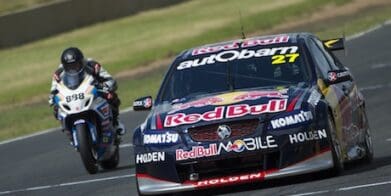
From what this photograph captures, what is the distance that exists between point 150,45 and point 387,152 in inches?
925

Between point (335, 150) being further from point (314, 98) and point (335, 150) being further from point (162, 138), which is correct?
point (162, 138)

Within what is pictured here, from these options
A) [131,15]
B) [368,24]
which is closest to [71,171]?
[368,24]

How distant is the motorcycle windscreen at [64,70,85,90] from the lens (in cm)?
1669

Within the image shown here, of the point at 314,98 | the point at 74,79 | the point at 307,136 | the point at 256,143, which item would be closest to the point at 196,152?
the point at 256,143

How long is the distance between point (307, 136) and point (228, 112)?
0.72 metres

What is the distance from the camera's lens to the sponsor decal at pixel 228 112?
461 inches

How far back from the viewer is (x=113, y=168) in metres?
16.9

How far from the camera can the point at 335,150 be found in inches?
466

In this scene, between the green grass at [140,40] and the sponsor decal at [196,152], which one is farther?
the green grass at [140,40]

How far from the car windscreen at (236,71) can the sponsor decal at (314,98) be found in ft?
1.49

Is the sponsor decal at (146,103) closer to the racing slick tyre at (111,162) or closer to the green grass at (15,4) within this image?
the racing slick tyre at (111,162)

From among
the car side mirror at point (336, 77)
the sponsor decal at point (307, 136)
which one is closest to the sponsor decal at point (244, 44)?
the car side mirror at point (336, 77)

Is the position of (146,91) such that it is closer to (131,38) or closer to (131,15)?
(131,38)

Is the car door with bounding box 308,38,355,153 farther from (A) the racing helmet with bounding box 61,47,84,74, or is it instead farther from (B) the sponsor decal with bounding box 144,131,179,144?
(A) the racing helmet with bounding box 61,47,84,74
